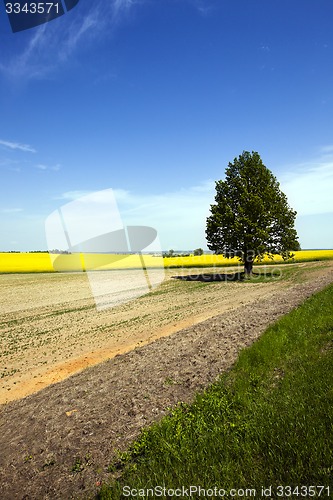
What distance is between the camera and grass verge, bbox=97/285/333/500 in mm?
3982

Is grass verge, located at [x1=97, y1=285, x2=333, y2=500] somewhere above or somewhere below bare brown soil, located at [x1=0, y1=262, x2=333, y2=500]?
above

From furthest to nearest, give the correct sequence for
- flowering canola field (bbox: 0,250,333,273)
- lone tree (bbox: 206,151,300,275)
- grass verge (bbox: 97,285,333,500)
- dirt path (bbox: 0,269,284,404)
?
1. flowering canola field (bbox: 0,250,333,273)
2. lone tree (bbox: 206,151,300,275)
3. dirt path (bbox: 0,269,284,404)
4. grass verge (bbox: 97,285,333,500)

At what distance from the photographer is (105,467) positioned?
5301 mm

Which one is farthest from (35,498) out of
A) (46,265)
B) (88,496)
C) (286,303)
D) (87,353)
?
(46,265)

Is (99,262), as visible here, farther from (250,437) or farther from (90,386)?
(250,437)

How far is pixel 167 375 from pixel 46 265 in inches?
3151

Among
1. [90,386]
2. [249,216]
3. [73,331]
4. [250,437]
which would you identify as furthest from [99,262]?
[250,437]

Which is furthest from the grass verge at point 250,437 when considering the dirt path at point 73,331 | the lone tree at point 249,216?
the lone tree at point 249,216

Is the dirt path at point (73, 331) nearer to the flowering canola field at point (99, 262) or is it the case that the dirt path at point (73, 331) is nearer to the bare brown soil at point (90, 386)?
the bare brown soil at point (90, 386)

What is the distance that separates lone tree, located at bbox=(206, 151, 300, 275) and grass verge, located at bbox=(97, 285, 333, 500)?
31.2m

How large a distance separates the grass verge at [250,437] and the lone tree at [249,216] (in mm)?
31200

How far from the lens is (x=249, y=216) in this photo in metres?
38.1

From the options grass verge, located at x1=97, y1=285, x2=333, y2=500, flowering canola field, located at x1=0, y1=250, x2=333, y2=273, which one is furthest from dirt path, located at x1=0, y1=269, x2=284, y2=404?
flowering canola field, located at x1=0, y1=250, x2=333, y2=273

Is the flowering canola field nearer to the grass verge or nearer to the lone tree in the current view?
the lone tree
